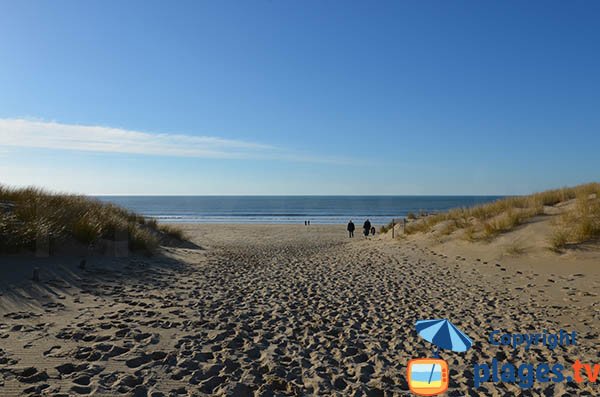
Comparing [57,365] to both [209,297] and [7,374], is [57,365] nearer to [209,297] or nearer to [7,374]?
[7,374]

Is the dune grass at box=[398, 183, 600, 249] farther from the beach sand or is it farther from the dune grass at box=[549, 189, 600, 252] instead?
the beach sand

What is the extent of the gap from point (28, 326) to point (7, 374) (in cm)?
169

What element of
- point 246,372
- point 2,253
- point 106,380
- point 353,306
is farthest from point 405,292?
point 2,253

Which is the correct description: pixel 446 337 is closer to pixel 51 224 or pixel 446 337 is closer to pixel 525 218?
pixel 51 224

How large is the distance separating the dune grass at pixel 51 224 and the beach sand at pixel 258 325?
0.83m

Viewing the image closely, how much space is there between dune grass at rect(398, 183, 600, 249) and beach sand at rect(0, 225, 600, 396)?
7.33 feet

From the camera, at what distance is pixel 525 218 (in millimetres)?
16453

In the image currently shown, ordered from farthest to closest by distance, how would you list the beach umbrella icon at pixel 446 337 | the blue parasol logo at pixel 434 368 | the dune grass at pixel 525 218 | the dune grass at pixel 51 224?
the dune grass at pixel 525 218 < the dune grass at pixel 51 224 < the beach umbrella icon at pixel 446 337 < the blue parasol logo at pixel 434 368

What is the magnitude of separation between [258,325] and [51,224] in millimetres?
7773

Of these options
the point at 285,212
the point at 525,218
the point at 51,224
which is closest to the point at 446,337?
the point at 51,224

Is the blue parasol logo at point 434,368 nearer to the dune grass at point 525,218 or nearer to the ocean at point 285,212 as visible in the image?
the dune grass at point 525,218

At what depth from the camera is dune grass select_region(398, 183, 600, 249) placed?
12.6 meters

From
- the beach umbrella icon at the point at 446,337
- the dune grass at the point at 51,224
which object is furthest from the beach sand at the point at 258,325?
the beach umbrella icon at the point at 446,337

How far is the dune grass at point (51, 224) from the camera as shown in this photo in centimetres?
925
